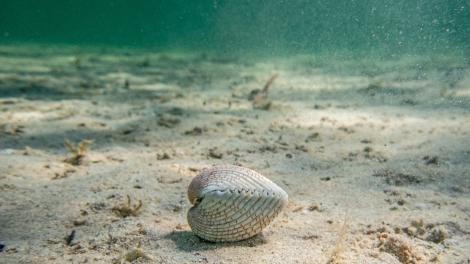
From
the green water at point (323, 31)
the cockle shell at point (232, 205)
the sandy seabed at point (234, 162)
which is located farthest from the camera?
the green water at point (323, 31)

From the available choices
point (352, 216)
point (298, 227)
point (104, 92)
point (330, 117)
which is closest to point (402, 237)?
point (352, 216)

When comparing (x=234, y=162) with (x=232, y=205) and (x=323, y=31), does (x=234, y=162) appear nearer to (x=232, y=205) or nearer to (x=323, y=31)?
(x=232, y=205)

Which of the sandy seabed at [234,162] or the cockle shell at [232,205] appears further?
the sandy seabed at [234,162]

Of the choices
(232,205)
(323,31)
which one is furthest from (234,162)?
(323,31)

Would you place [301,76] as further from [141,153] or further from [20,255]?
[20,255]

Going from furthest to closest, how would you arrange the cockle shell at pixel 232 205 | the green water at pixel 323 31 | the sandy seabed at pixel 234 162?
the green water at pixel 323 31 < the sandy seabed at pixel 234 162 < the cockle shell at pixel 232 205

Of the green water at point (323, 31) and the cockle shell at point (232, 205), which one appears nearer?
the cockle shell at point (232, 205)
